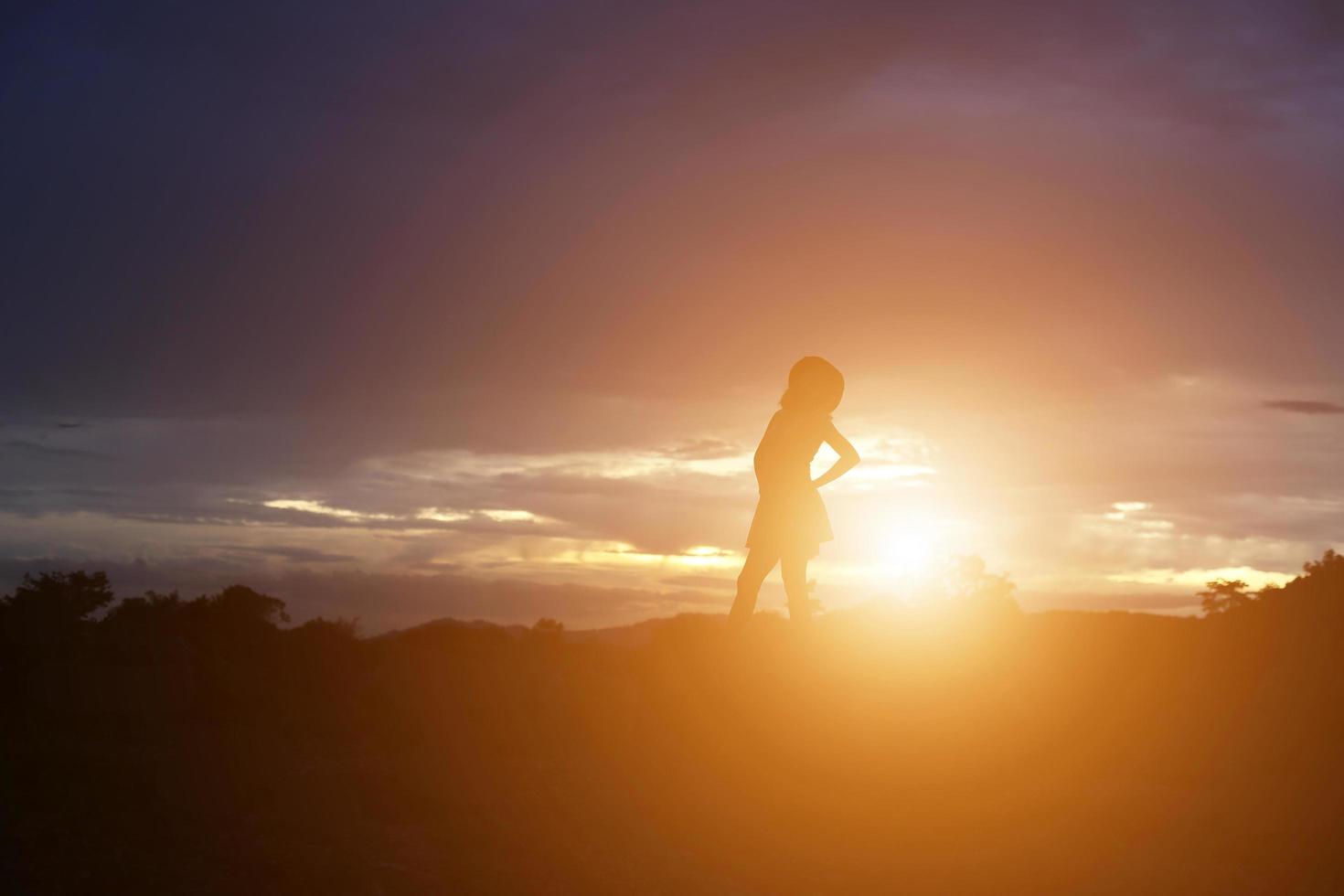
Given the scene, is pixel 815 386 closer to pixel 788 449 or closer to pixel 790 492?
pixel 788 449

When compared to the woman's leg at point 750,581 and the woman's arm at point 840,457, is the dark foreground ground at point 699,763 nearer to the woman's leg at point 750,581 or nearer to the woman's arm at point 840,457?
the woman's leg at point 750,581

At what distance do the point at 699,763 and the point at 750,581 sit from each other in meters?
3.92

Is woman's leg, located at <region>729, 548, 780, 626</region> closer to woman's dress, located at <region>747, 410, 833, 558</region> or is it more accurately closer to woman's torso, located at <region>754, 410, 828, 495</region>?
woman's dress, located at <region>747, 410, 833, 558</region>

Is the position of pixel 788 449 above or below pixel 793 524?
above

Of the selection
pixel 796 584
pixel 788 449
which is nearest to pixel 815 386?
pixel 788 449

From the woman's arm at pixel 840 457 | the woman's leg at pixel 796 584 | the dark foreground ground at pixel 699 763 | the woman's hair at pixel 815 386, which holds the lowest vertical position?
the dark foreground ground at pixel 699 763

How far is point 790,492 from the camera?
1417 centimetres

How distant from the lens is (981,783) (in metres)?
10.7

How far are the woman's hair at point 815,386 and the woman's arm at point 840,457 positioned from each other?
0.30 m

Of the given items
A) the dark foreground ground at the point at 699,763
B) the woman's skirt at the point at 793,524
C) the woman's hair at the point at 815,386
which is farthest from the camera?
the woman's skirt at the point at 793,524

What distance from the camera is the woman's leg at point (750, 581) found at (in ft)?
47.0

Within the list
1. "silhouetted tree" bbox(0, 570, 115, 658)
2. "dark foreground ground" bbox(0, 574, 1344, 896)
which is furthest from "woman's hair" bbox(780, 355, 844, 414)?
"silhouetted tree" bbox(0, 570, 115, 658)

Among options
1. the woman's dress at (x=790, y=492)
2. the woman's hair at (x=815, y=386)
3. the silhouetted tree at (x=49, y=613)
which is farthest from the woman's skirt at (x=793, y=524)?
the silhouetted tree at (x=49, y=613)

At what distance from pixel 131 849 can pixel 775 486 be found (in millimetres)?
8573
